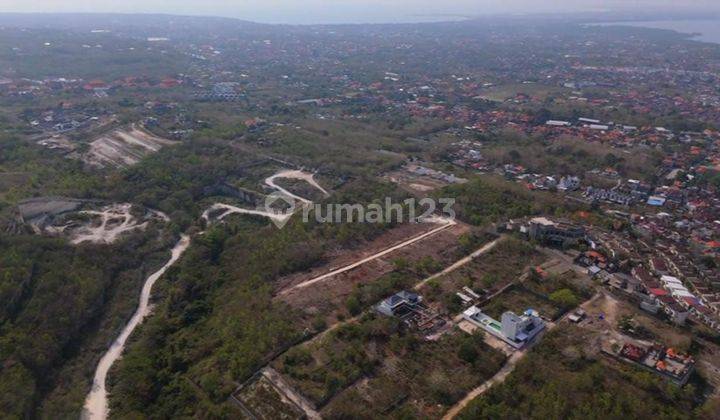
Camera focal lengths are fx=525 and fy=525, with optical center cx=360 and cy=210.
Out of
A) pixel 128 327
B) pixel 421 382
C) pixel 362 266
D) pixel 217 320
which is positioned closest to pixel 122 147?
pixel 128 327

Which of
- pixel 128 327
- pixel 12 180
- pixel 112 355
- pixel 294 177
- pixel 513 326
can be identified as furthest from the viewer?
pixel 294 177

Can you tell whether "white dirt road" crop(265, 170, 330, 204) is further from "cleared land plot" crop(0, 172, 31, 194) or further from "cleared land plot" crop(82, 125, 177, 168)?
"cleared land plot" crop(0, 172, 31, 194)

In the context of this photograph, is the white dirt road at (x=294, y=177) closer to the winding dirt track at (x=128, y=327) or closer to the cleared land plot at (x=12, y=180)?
the winding dirt track at (x=128, y=327)

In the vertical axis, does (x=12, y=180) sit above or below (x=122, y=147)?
above

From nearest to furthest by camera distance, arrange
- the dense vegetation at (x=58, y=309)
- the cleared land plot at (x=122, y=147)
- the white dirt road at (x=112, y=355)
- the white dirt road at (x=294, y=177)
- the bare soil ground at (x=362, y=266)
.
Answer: the white dirt road at (x=112, y=355), the dense vegetation at (x=58, y=309), the bare soil ground at (x=362, y=266), the white dirt road at (x=294, y=177), the cleared land plot at (x=122, y=147)

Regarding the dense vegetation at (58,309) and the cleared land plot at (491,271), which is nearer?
the dense vegetation at (58,309)

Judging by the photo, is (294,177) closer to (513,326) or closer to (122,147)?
(122,147)

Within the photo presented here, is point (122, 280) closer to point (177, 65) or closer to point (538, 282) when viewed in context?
point (538, 282)

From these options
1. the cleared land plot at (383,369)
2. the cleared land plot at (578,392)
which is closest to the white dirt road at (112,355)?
the cleared land plot at (383,369)
